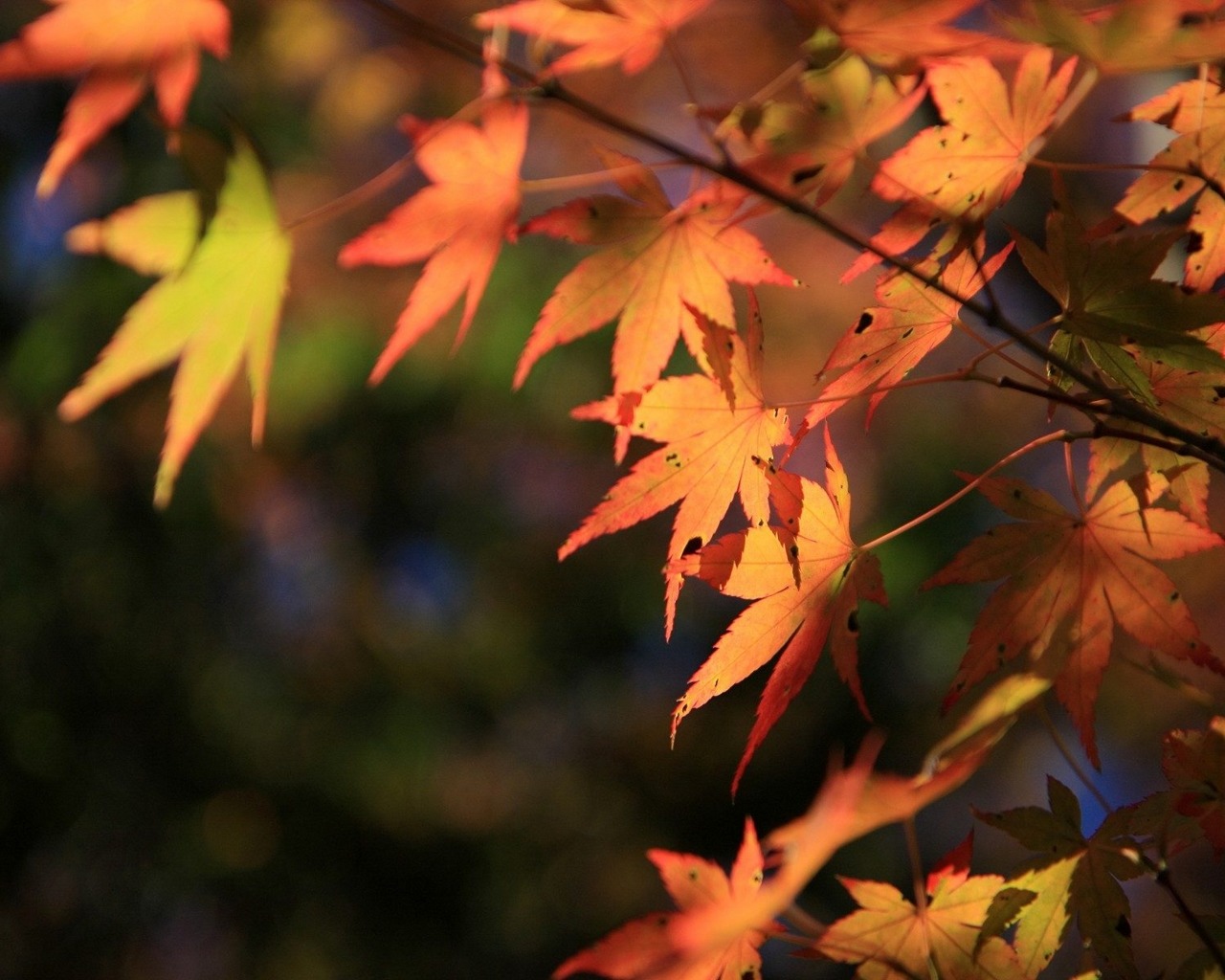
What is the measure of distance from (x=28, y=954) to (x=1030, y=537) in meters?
3.75

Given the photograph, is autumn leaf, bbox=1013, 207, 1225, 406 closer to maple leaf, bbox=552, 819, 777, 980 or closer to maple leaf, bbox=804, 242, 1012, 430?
maple leaf, bbox=804, 242, 1012, 430

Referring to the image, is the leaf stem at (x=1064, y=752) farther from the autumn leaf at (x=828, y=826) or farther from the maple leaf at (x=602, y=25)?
the maple leaf at (x=602, y=25)

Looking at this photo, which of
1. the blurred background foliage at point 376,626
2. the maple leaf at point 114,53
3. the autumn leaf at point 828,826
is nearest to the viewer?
the autumn leaf at point 828,826

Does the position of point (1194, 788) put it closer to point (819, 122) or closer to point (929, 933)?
point (929, 933)

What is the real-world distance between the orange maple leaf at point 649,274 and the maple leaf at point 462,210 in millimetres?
26

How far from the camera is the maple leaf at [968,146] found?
46cm

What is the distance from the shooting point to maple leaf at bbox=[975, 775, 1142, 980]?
459 millimetres

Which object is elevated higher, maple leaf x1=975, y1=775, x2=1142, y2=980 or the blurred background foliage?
maple leaf x1=975, y1=775, x2=1142, y2=980

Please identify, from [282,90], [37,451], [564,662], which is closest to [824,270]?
[564,662]

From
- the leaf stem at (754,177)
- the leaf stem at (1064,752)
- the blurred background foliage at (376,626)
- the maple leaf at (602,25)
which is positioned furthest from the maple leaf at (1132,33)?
the blurred background foliage at (376,626)

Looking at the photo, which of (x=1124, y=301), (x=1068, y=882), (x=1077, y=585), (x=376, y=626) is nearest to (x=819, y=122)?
(x=1124, y=301)

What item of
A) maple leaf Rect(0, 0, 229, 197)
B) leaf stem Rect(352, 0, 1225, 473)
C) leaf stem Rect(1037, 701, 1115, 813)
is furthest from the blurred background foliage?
maple leaf Rect(0, 0, 229, 197)

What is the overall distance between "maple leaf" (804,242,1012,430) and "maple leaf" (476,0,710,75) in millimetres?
150

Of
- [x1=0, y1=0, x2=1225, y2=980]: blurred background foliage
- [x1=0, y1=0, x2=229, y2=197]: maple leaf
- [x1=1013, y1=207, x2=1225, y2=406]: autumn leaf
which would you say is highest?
[x1=0, y1=0, x2=229, y2=197]: maple leaf
